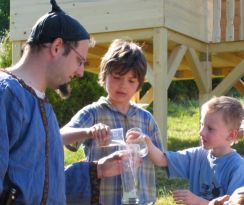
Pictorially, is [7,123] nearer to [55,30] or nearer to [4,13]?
[55,30]

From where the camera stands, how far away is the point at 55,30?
220cm

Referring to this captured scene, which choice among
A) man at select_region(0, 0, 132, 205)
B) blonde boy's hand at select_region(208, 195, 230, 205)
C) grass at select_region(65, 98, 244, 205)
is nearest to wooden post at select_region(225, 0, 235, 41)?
grass at select_region(65, 98, 244, 205)

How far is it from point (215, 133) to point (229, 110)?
14 cm

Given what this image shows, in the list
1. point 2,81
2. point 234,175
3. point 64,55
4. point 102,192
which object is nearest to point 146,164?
point 102,192

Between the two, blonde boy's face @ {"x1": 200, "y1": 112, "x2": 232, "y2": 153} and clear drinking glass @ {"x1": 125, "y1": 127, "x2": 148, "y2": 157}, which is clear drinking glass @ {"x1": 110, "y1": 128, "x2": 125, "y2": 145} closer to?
clear drinking glass @ {"x1": 125, "y1": 127, "x2": 148, "y2": 157}

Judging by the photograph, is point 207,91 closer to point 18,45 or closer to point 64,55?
point 18,45

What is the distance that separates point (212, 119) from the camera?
2852mm

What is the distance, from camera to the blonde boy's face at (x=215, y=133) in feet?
→ 9.28

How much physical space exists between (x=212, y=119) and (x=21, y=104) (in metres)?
1.16

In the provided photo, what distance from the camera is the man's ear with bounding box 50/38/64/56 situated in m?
2.17

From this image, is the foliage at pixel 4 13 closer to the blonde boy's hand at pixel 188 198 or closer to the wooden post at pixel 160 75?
the wooden post at pixel 160 75

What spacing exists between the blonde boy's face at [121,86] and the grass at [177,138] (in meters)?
2.42

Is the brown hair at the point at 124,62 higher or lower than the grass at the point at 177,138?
higher

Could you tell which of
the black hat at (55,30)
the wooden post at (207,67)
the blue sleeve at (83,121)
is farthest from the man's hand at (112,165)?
the wooden post at (207,67)
